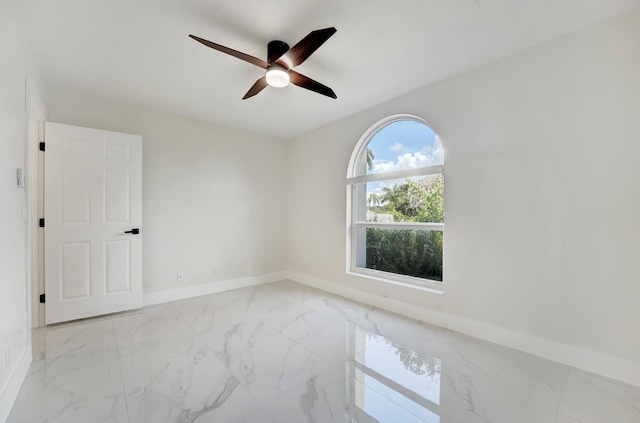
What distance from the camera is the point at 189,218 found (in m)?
3.80

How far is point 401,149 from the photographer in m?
3.33

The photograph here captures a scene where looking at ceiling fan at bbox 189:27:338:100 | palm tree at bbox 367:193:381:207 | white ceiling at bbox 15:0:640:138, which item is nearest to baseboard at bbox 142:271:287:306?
palm tree at bbox 367:193:381:207

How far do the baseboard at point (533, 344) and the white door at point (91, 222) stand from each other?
9.84 feet

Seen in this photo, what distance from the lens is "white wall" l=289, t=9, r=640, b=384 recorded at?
1909 millimetres

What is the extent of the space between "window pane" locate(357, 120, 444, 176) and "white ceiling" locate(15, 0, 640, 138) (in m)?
0.46

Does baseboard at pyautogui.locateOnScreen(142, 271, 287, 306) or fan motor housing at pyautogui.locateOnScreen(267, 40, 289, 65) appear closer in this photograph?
fan motor housing at pyautogui.locateOnScreen(267, 40, 289, 65)

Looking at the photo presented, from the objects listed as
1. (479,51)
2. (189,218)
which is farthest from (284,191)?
(479,51)

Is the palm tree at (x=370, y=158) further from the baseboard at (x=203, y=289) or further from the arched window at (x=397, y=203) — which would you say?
the baseboard at (x=203, y=289)

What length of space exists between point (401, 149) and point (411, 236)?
1.05 metres

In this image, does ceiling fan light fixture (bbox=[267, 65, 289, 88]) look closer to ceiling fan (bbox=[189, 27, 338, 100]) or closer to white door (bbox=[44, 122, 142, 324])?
ceiling fan (bbox=[189, 27, 338, 100])

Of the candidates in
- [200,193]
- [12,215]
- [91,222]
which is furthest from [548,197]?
[91,222]

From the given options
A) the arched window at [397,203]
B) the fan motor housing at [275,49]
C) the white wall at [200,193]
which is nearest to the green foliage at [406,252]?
the arched window at [397,203]

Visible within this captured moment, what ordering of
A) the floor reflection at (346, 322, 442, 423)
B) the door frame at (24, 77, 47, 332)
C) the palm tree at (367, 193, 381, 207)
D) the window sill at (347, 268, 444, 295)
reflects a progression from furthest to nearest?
1. the palm tree at (367, 193, 381, 207)
2. the window sill at (347, 268, 444, 295)
3. the door frame at (24, 77, 47, 332)
4. the floor reflection at (346, 322, 442, 423)

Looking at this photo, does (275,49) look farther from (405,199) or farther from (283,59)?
(405,199)
